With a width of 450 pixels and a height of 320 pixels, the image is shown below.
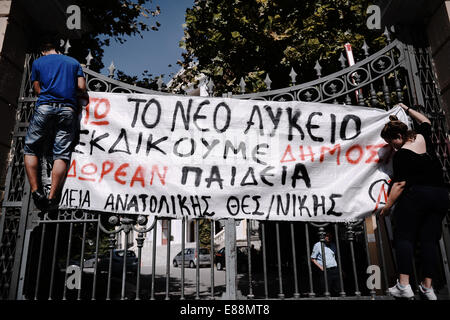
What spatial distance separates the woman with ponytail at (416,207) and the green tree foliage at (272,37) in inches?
207

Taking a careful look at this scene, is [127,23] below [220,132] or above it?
above

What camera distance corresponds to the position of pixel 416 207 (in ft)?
11.1

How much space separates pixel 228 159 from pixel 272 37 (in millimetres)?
5998

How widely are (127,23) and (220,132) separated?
273 inches

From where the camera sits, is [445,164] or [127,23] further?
[127,23]

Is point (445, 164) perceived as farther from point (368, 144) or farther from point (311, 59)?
point (311, 59)

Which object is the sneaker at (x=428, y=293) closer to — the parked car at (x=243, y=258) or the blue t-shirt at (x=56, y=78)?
the blue t-shirt at (x=56, y=78)

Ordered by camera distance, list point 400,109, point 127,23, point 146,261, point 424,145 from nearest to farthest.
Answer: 1. point 424,145
2. point 400,109
3. point 127,23
4. point 146,261

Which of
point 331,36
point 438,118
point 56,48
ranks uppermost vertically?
point 331,36

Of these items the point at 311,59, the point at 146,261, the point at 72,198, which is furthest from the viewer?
the point at 146,261

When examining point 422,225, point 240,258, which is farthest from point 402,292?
point 240,258

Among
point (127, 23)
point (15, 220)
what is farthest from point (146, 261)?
point (15, 220)

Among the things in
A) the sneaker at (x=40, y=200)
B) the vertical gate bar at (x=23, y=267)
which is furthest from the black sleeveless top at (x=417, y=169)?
the vertical gate bar at (x=23, y=267)

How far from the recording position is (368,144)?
411 centimetres
